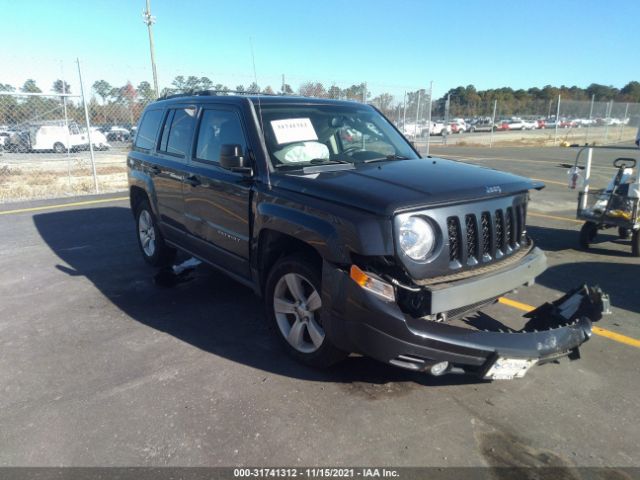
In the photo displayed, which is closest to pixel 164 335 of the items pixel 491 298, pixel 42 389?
pixel 42 389

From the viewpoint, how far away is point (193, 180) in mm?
4496

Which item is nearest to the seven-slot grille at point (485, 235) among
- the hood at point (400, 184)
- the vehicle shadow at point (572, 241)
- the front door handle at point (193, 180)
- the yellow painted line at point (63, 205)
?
the hood at point (400, 184)

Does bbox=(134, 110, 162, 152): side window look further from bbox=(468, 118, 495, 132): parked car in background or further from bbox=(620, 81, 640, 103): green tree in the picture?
bbox=(620, 81, 640, 103): green tree

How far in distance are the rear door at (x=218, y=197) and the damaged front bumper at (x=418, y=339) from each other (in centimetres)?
128

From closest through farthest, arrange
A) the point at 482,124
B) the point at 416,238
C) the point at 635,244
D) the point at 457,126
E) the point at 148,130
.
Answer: the point at 416,238
the point at 148,130
the point at 635,244
the point at 457,126
the point at 482,124

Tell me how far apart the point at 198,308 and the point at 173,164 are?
154 cm

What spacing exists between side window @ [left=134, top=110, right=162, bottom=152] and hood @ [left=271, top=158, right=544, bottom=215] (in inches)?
105

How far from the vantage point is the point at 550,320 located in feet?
11.2

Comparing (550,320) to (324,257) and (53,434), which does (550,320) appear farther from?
(53,434)

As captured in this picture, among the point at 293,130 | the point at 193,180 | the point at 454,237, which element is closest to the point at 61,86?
the point at 193,180

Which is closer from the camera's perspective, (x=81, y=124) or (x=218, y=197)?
(x=218, y=197)

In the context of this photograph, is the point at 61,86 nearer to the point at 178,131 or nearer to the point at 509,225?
the point at 178,131

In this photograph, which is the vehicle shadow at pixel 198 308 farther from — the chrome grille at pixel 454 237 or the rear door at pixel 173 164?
the chrome grille at pixel 454 237

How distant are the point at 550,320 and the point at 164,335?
3.15 metres
